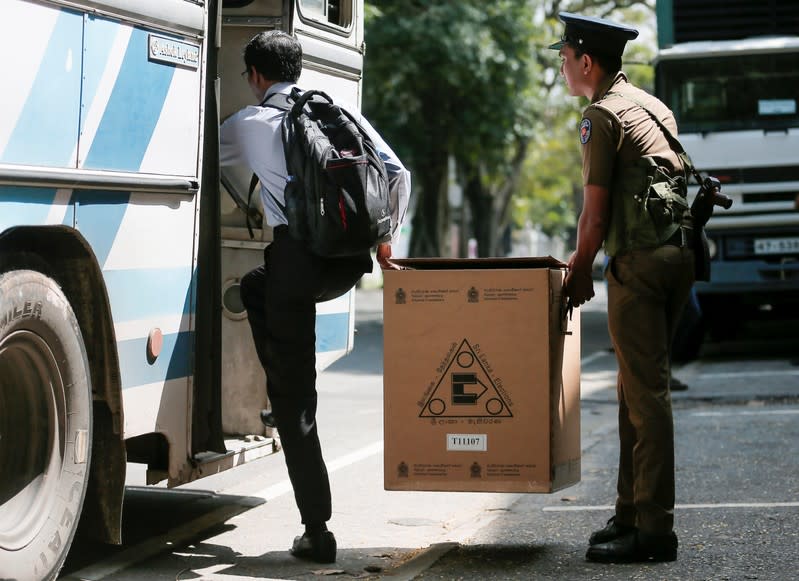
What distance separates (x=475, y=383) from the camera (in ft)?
16.7

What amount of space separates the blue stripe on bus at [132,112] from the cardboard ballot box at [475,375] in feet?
3.46

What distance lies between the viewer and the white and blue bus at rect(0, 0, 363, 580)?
410cm

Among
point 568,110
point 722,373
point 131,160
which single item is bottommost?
point 722,373

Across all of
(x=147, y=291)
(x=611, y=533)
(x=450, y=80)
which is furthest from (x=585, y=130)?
(x=450, y=80)

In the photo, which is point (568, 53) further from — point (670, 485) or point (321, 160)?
point (670, 485)

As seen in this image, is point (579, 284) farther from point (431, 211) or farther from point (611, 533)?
point (431, 211)

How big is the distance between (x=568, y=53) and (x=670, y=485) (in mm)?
1672

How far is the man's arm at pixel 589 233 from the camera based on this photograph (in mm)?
4895

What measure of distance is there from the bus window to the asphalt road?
229cm

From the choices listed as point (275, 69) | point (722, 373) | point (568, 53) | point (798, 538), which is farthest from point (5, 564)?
point (722, 373)

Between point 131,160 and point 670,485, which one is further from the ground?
point 131,160

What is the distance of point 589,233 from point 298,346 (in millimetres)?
1164

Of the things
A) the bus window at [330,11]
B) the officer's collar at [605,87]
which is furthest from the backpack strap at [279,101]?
the officer's collar at [605,87]

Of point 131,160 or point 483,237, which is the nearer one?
point 131,160
